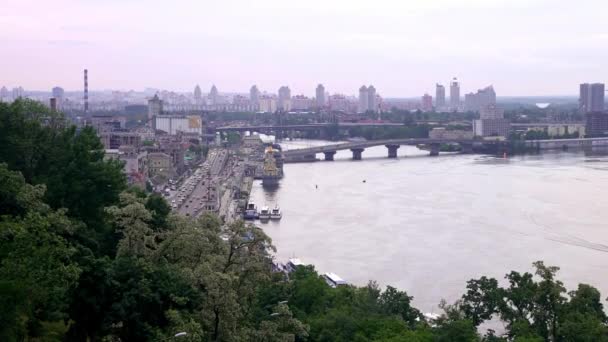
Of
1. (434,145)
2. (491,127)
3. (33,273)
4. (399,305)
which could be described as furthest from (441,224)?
(491,127)

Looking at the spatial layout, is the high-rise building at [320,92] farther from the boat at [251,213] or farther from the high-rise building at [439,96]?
the boat at [251,213]

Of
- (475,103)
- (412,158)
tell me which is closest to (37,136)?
(412,158)

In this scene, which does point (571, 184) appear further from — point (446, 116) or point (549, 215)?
point (446, 116)

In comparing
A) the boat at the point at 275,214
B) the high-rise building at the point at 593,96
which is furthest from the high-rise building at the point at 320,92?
the boat at the point at 275,214

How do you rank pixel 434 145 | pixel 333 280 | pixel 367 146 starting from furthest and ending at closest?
pixel 434 145
pixel 367 146
pixel 333 280

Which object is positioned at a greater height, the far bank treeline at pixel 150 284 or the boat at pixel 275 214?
the far bank treeline at pixel 150 284

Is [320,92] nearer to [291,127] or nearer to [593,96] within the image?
[593,96]
